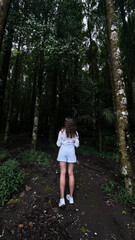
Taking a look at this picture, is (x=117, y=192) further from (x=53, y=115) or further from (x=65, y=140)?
(x=53, y=115)

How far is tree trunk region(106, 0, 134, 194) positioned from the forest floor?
36.6 inches

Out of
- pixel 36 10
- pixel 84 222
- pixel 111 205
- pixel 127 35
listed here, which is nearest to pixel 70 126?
pixel 84 222

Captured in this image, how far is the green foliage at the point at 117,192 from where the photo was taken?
3342 mm

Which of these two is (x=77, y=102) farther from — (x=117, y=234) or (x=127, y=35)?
(x=127, y=35)

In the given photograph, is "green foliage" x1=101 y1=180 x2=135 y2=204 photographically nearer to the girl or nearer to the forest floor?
the forest floor

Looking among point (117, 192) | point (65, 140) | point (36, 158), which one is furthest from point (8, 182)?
point (117, 192)

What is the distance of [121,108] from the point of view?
373 cm

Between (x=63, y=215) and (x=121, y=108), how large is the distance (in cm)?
354

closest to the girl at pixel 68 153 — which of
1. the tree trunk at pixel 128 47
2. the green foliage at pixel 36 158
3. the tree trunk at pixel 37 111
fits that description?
the green foliage at pixel 36 158

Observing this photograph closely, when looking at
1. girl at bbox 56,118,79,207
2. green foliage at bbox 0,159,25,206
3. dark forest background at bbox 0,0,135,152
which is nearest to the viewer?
green foliage at bbox 0,159,25,206

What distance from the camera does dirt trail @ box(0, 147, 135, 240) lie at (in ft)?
7.79

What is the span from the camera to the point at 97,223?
8.73 ft

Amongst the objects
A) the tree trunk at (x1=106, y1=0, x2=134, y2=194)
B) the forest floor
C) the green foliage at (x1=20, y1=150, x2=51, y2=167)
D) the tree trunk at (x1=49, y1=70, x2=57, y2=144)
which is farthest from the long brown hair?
the tree trunk at (x1=49, y1=70, x2=57, y2=144)

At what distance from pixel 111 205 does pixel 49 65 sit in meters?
6.73
